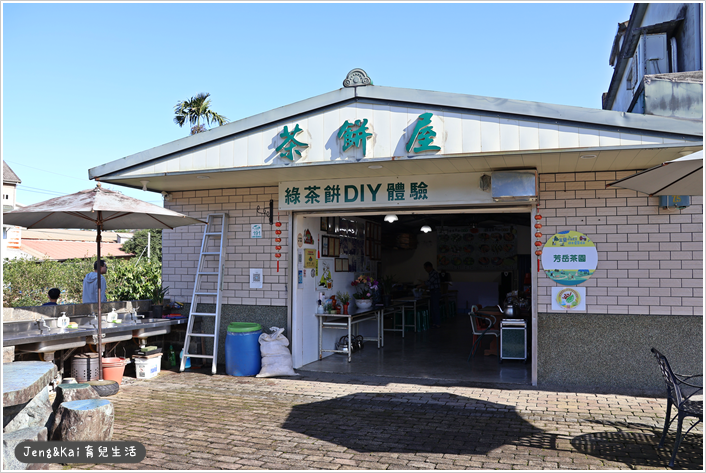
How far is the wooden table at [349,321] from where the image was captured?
8970 mm

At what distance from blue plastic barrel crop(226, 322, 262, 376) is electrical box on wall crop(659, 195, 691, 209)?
18.6ft

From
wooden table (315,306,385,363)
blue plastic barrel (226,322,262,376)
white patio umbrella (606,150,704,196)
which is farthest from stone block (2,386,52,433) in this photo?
white patio umbrella (606,150,704,196)

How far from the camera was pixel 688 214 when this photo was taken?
262 inches

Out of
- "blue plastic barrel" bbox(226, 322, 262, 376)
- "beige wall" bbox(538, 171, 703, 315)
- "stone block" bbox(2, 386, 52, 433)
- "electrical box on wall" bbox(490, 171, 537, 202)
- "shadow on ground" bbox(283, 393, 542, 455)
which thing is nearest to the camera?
"stone block" bbox(2, 386, 52, 433)

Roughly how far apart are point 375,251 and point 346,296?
2.95 metres

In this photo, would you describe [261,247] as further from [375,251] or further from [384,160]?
[375,251]

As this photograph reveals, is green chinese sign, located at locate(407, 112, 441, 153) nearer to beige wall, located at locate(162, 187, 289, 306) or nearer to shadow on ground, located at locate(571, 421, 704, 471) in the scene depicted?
beige wall, located at locate(162, 187, 289, 306)

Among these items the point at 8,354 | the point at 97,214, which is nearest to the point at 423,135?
the point at 97,214

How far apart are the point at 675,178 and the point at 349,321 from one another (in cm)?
560

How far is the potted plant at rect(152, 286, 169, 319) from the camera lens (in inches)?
328

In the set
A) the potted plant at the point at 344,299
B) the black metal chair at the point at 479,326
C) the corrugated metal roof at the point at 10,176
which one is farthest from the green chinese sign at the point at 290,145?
the corrugated metal roof at the point at 10,176

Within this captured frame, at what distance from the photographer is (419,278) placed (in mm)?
18344

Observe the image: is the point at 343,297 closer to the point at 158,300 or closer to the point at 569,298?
the point at 158,300

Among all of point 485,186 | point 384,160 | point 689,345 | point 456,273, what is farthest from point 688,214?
point 456,273
